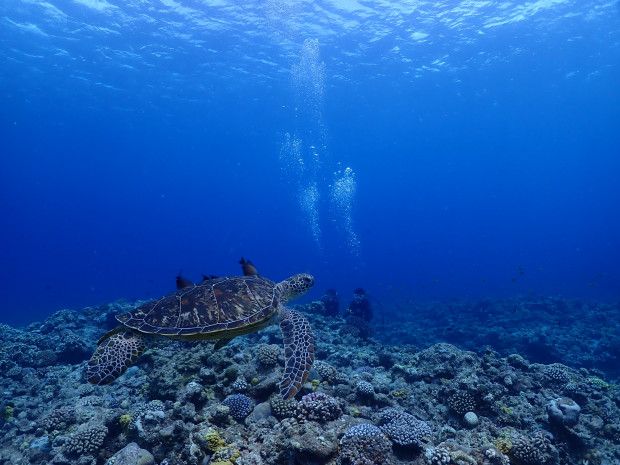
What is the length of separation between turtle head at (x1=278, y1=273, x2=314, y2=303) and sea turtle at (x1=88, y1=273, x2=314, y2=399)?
974mm

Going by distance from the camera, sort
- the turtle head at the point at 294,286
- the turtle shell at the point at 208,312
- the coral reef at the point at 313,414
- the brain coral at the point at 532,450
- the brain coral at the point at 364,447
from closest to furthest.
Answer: the brain coral at the point at 364,447 → the coral reef at the point at 313,414 → the brain coral at the point at 532,450 → the turtle shell at the point at 208,312 → the turtle head at the point at 294,286

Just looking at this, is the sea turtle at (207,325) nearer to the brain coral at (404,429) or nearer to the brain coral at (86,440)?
the brain coral at (86,440)

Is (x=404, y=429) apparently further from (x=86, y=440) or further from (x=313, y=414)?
(x=86, y=440)

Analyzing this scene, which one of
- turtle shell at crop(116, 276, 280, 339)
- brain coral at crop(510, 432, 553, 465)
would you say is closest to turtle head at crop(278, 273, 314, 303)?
turtle shell at crop(116, 276, 280, 339)

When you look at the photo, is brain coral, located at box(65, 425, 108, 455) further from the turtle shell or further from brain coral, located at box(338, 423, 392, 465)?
brain coral, located at box(338, 423, 392, 465)

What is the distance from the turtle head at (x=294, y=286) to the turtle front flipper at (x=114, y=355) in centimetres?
314

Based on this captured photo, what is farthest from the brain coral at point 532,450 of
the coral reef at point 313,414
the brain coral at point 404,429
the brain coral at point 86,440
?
the brain coral at point 86,440

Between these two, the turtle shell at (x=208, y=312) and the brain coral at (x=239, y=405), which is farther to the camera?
the turtle shell at (x=208, y=312)

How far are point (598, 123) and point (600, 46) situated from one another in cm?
5479

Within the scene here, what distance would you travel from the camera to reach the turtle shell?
209 inches

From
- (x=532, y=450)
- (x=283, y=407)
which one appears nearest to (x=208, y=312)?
(x=283, y=407)

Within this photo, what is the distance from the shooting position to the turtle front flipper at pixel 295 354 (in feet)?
16.3

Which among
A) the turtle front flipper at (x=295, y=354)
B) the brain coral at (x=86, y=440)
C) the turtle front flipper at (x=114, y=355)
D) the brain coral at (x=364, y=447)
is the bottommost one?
the brain coral at (x=86, y=440)

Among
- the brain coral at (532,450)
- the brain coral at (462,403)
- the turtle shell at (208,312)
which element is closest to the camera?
the brain coral at (532,450)
